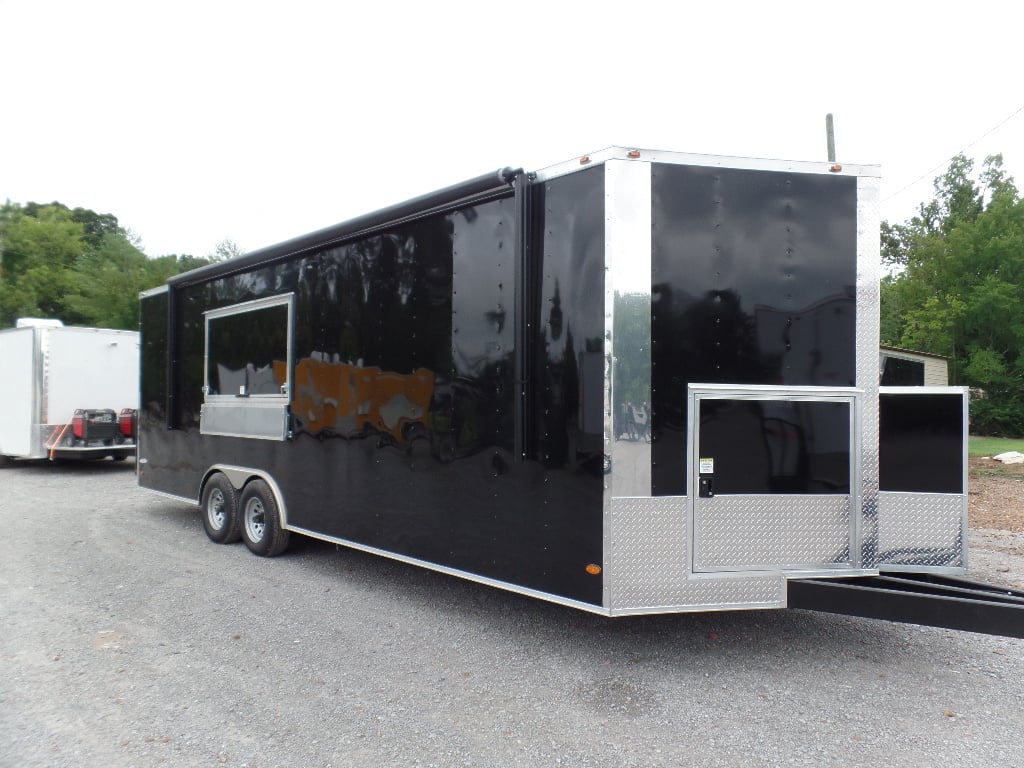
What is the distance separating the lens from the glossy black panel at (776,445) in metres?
3.68

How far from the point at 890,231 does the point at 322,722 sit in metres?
45.1

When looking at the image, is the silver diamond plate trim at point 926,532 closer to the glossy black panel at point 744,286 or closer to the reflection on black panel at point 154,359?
the glossy black panel at point 744,286

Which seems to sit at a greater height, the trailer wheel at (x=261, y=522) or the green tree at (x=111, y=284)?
the green tree at (x=111, y=284)

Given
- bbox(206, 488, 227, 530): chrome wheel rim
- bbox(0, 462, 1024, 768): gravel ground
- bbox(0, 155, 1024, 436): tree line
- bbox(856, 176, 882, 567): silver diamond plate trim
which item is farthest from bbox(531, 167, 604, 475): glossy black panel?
bbox(0, 155, 1024, 436): tree line

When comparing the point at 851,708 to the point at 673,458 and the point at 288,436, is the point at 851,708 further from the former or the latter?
the point at 288,436

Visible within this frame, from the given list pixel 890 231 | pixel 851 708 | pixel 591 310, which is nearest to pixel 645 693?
pixel 851 708

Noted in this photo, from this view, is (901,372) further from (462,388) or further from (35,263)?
(35,263)

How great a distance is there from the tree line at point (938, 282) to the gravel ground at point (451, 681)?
2612cm

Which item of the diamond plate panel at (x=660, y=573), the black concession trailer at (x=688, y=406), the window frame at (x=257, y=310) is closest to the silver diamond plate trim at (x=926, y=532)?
the black concession trailer at (x=688, y=406)

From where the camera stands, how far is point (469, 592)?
520 centimetres

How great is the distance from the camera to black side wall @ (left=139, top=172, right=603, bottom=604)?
3.75 m

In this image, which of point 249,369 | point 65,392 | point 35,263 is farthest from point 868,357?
point 35,263

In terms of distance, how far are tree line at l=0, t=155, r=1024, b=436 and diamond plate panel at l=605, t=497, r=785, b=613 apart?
28.4 metres

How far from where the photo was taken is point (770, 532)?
3.70 meters
